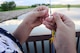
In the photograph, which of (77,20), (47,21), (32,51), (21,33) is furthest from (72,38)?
(32,51)

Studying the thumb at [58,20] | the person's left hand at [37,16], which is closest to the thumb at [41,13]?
the person's left hand at [37,16]

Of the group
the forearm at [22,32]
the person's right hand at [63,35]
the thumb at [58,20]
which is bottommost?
the forearm at [22,32]

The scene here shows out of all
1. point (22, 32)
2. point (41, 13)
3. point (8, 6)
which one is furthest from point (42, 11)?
point (8, 6)

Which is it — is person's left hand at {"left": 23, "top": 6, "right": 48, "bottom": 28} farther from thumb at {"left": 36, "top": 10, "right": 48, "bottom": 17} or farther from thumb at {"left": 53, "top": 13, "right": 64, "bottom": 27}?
thumb at {"left": 53, "top": 13, "right": 64, "bottom": 27}

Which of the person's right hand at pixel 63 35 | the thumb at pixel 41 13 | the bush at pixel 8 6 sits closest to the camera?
the person's right hand at pixel 63 35

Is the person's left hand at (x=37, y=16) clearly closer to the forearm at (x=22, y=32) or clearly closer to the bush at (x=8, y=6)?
the forearm at (x=22, y=32)

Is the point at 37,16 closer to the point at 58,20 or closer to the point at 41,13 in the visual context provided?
the point at 41,13

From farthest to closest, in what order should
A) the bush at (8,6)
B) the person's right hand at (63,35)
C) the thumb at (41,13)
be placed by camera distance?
the bush at (8,6) → the thumb at (41,13) → the person's right hand at (63,35)

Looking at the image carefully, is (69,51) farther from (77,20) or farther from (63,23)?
(77,20)

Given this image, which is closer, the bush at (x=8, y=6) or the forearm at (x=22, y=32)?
the forearm at (x=22, y=32)
